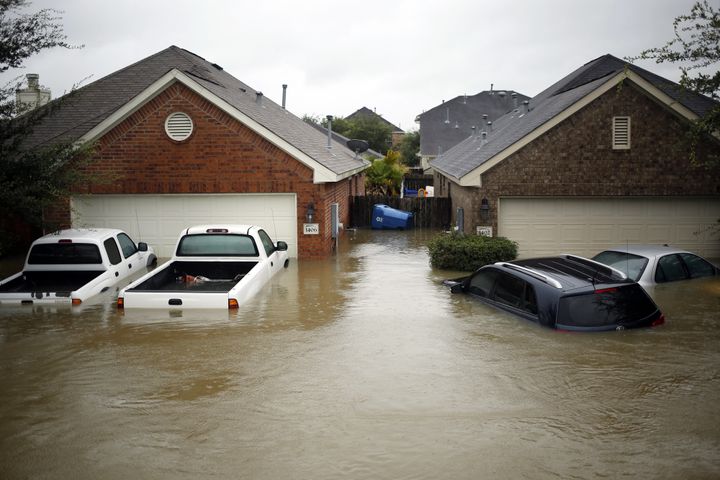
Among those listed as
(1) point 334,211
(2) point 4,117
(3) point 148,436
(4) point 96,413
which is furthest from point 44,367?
(1) point 334,211

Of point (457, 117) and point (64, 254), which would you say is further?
point (457, 117)

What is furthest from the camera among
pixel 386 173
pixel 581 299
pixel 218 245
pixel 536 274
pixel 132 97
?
pixel 386 173

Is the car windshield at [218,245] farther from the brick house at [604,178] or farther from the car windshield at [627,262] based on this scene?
the car windshield at [627,262]

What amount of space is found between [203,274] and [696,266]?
34.7 ft

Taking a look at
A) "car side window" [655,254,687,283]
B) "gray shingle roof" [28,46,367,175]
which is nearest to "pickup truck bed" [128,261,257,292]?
"gray shingle roof" [28,46,367,175]

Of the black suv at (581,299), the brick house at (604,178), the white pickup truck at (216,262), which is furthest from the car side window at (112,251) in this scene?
the brick house at (604,178)

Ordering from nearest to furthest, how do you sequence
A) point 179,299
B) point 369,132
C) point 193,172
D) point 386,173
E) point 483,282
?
1. point 179,299
2. point 483,282
3. point 193,172
4. point 386,173
5. point 369,132

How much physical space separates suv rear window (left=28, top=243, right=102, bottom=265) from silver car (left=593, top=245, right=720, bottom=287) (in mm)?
10840

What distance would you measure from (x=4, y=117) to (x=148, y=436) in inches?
366

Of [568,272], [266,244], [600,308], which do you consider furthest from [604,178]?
[266,244]

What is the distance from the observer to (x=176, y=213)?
19609 mm

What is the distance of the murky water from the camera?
6.54 meters

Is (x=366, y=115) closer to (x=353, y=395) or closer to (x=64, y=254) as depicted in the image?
(x=64, y=254)

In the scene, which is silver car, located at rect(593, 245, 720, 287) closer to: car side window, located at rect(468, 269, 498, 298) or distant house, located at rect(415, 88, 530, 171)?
car side window, located at rect(468, 269, 498, 298)
